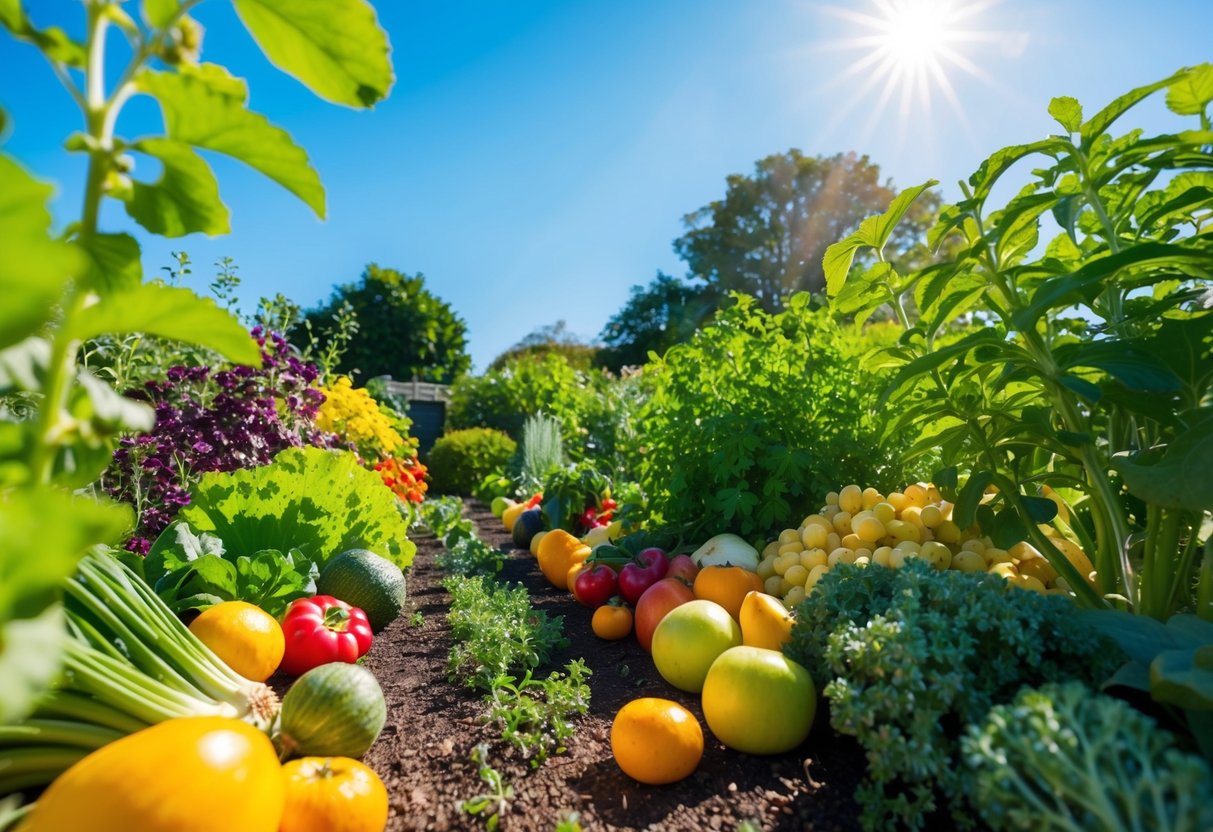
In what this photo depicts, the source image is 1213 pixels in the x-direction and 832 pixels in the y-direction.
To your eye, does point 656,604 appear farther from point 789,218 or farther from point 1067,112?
point 789,218

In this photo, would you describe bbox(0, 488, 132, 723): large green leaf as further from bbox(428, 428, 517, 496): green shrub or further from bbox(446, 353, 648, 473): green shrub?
bbox(428, 428, 517, 496): green shrub

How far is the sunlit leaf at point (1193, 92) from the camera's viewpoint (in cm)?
175

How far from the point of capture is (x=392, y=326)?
1680cm

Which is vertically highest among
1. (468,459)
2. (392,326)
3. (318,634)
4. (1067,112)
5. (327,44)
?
(392,326)

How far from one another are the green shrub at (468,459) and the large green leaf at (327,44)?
861 centimetres

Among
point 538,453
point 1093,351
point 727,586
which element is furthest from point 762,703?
point 538,453

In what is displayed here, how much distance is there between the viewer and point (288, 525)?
2.80 meters

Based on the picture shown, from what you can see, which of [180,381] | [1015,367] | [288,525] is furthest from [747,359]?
[180,381]

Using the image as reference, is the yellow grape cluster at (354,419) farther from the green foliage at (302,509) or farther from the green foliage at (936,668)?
the green foliage at (936,668)

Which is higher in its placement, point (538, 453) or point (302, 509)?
point (538, 453)

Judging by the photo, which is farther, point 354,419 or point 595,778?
point 354,419

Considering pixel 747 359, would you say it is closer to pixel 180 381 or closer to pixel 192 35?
pixel 192 35

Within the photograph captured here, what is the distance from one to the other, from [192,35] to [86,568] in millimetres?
1106

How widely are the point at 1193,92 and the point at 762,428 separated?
193 cm
